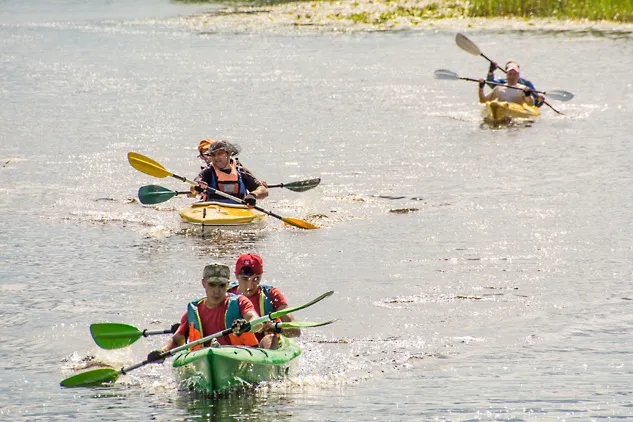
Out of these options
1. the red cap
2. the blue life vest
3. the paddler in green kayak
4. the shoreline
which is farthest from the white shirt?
the red cap

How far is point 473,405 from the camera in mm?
9969

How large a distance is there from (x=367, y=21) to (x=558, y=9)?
7127 mm

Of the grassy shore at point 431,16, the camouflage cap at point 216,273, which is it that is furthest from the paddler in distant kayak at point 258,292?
the grassy shore at point 431,16

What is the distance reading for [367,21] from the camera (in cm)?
4609

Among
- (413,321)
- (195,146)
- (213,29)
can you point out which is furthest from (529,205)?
(213,29)

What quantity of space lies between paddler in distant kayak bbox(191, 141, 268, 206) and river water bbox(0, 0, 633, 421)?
0.56 m

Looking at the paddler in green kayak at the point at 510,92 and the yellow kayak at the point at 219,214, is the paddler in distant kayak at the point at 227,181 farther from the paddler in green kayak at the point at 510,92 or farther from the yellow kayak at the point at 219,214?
the paddler in green kayak at the point at 510,92

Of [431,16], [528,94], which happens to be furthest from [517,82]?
[431,16]

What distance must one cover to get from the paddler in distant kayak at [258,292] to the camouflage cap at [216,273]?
0.49m

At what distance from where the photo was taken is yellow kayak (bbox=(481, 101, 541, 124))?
86.6 ft

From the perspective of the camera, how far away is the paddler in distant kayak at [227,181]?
54.4ft

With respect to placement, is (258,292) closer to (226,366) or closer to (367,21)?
(226,366)

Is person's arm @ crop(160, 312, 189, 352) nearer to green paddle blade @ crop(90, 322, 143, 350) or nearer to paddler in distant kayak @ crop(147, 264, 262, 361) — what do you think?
paddler in distant kayak @ crop(147, 264, 262, 361)

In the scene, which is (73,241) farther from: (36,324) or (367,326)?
(367,326)
